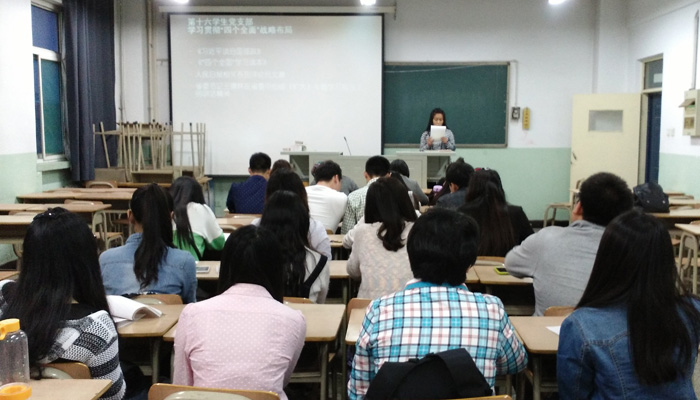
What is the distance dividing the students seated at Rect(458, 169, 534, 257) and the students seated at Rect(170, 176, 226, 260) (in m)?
1.45

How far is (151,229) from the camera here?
288cm

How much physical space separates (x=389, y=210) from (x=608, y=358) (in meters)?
1.52

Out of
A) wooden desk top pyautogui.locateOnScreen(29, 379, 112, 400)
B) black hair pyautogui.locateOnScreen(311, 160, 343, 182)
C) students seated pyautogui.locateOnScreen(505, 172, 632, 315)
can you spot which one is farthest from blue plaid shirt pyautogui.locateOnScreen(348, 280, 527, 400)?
black hair pyautogui.locateOnScreen(311, 160, 343, 182)

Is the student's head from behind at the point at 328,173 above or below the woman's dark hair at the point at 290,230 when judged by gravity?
above

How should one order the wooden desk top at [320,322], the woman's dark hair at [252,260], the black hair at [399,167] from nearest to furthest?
the woman's dark hair at [252,260] → the wooden desk top at [320,322] → the black hair at [399,167]

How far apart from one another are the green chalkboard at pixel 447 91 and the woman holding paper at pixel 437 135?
0.47 meters

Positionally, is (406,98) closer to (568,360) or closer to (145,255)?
(145,255)

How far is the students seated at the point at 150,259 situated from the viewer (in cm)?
286

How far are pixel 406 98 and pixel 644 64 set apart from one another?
2993 mm

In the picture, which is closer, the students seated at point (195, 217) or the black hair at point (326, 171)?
the students seated at point (195, 217)

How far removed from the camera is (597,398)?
6.17 ft

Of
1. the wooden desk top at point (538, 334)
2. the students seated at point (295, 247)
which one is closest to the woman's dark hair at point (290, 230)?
the students seated at point (295, 247)

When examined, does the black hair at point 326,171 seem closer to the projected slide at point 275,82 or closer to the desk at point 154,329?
the desk at point 154,329

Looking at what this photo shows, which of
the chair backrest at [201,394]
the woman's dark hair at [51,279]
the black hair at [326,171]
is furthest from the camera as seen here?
the black hair at [326,171]
